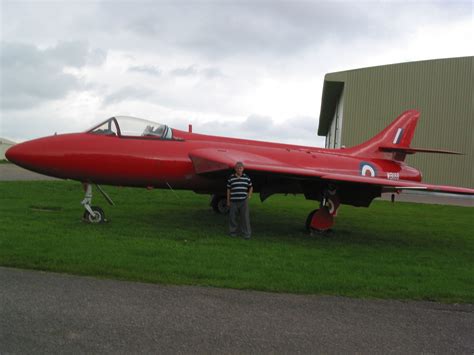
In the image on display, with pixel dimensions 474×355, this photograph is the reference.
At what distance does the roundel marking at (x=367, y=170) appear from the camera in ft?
42.8

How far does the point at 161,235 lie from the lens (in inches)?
351

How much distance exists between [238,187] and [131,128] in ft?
9.53

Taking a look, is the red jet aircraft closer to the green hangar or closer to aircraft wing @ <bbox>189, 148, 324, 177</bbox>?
aircraft wing @ <bbox>189, 148, 324, 177</bbox>

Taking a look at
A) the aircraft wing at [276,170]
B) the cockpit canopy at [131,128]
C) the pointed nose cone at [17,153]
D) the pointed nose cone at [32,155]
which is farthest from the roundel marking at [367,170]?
the pointed nose cone at [17,153]

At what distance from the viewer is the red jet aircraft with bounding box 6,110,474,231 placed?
9.66 m

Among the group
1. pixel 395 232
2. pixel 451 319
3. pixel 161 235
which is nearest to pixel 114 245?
pixel 161 235

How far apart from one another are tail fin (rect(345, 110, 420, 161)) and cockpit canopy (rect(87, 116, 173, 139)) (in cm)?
611

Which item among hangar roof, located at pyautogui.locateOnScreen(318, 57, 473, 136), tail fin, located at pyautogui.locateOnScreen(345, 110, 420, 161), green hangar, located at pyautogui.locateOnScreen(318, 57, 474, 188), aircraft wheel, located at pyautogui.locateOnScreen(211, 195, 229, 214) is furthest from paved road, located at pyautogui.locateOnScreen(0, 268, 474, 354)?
hangar roof, located at pyautogui.locateOnScreen(318, 57, 473, 136)

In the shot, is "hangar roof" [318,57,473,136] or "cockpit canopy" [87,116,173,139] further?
"hangar roof" [318,57,473,136]

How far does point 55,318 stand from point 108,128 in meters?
6.65

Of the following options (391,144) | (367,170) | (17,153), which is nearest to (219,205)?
(367,170)

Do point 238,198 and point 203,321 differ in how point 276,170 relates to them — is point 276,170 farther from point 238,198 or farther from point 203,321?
point 203,321

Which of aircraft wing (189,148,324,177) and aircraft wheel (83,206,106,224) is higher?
aircraft wing (189,148,324,177)

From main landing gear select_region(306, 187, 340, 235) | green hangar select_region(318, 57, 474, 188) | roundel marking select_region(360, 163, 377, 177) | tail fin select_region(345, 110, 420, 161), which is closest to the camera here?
main landing gear select_region(306, 187, 340, 235)
